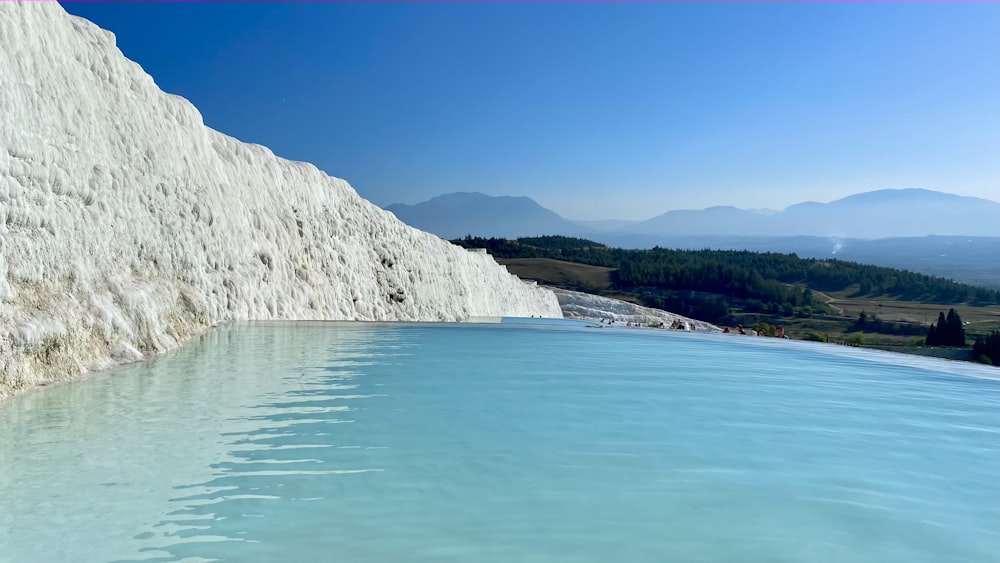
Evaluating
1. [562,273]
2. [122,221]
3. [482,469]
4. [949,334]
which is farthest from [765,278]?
[482,469]

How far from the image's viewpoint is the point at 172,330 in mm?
16438

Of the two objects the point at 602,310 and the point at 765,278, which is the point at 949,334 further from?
the point at 765,278

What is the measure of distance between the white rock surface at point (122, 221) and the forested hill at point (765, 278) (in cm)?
10687

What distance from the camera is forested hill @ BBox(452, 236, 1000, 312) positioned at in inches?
5268

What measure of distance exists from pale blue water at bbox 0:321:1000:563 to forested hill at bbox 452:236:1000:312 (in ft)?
393

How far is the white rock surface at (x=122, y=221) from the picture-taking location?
11.5 metres

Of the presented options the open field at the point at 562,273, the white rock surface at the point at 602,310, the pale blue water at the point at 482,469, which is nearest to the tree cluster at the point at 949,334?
the white rock surface at the point at 602,310

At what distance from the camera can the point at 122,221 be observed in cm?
1631

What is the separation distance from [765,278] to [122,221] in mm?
155026

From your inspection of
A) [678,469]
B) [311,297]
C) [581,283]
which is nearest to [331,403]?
[678,469]

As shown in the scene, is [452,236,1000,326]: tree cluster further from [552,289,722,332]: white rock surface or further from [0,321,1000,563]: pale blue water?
[0,321,1000,563]: pale blue water

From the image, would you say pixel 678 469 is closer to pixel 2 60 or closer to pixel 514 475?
pixel 514 475

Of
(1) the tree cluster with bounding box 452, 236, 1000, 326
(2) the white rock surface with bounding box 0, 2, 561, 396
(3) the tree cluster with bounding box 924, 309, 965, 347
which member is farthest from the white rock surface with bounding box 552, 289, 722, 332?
(2) the white rock surface with bounding box 0, 2, 561, 396

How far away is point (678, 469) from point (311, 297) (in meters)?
25.1
